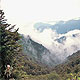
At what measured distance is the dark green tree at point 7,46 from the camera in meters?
22.2

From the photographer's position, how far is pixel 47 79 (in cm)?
14275

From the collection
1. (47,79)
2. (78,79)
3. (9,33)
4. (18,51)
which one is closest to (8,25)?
(9,33)

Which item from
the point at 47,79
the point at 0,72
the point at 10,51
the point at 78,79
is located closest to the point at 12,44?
the point at 10,51

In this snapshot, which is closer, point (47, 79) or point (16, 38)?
point (16, 38)

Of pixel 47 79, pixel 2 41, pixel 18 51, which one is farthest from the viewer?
pixel 47 79

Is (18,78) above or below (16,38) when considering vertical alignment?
below

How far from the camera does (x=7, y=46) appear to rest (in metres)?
22.1

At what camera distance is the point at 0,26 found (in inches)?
895

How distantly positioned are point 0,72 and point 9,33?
4.49 meters

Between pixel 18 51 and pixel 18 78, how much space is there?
2949mm

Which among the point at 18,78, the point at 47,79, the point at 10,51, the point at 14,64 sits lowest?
the point at 47,79

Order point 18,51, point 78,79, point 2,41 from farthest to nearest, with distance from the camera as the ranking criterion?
1. point 18,51
2. point 2,41
3. point 78,79

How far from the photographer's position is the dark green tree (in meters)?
22.2

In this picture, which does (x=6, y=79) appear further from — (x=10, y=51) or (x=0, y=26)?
(x=0, y=26)
